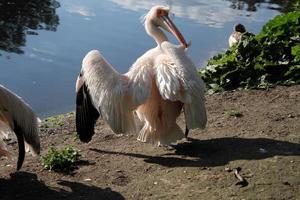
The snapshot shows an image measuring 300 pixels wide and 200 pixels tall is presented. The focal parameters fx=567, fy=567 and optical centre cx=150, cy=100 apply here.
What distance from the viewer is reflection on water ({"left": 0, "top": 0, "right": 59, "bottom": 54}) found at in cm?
1195

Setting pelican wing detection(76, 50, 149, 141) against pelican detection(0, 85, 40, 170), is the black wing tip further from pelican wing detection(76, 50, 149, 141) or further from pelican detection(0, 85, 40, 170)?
pelican detection(0, 85, 40, 170)

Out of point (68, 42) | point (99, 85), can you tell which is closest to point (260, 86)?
point (99, 85)

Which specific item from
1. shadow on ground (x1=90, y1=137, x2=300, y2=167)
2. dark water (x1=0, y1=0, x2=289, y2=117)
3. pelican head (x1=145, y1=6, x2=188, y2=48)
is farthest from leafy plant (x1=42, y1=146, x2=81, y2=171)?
dark water (x1=0, y1=0, x2=289, y2=117)

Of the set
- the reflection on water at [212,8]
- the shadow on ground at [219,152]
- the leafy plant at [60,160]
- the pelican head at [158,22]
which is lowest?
the leafy plant at [60,160]

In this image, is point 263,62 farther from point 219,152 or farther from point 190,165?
point 190,165

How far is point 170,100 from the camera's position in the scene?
5555 mm

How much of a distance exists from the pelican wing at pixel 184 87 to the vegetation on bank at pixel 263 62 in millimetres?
2249

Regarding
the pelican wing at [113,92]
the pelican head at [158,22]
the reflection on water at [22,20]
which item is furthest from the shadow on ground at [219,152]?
the reflection on water at [22,20]

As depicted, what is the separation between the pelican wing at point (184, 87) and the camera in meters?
5.42

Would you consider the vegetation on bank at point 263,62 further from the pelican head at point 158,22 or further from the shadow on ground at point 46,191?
the shadow on ground at point 46,191

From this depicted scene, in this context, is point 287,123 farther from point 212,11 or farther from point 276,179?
point 212,11

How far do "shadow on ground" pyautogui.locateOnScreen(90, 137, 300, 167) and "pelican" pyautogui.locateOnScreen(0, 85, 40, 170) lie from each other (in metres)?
0.85

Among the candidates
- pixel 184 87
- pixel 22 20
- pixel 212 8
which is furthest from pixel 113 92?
pixel 212 8

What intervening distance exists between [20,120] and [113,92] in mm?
961
